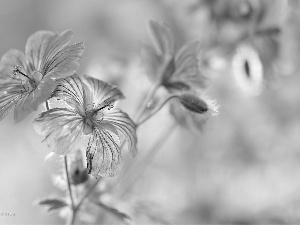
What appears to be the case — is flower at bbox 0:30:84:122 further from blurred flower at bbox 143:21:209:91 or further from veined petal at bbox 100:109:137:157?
blurred flower at bbox 143:21:209:91

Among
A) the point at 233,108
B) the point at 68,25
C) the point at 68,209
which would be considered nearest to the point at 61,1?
the point at 68,25

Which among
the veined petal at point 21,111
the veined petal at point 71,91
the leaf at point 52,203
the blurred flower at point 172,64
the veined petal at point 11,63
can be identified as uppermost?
the blurred flower at point 172,64

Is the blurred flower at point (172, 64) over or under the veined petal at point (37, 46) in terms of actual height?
over

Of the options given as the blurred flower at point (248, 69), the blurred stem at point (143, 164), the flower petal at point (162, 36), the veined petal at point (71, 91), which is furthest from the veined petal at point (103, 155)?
the blurred flower at point (248, 69)

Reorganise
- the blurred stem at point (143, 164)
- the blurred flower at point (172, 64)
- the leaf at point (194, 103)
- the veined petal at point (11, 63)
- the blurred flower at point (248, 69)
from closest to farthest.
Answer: the leaf at point (194, 103)
the veined petal at point (11, 63)
the blurred flower at point (172, 64)
the blurred stem at point (143, 164)
the blurred flower at point (248, 69)

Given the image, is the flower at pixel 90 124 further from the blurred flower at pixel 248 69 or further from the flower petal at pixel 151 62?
the blurred flower at pixel 248 69

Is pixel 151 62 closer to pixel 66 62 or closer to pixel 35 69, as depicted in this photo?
pixel 35 69

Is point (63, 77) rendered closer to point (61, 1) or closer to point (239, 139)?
point (239, 139)
